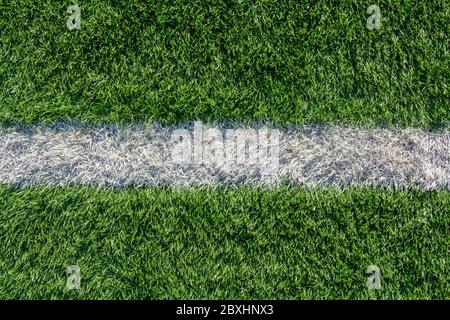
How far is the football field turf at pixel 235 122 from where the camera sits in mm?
2557

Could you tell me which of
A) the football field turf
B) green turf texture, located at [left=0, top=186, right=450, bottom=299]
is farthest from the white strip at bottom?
green turf texture, located at [left=0, top=186, right=450, bottom=299]

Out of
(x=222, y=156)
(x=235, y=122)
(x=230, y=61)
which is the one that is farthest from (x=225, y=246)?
(x=230, y=61)

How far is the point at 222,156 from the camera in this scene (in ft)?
8.57

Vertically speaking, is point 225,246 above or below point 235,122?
below

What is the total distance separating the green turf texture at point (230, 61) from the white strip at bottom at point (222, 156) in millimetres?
85

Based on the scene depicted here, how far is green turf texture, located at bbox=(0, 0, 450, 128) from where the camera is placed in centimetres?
260

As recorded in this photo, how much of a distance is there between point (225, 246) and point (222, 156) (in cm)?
53

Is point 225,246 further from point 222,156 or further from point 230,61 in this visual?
point 230,61

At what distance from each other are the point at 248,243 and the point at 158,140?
0.80 metres

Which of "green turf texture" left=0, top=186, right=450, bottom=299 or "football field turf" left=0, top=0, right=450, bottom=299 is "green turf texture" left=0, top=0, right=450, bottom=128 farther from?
"green turf texture" left=0, top=186, right=450, bottom=299

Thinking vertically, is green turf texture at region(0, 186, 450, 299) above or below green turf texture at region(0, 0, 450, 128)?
below
